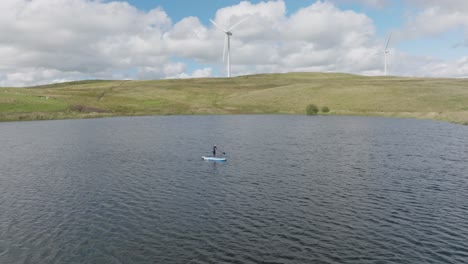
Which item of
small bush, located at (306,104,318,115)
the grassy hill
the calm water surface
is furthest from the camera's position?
small bush, located at (306,104,318,115)

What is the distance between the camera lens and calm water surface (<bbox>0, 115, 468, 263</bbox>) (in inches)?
1238

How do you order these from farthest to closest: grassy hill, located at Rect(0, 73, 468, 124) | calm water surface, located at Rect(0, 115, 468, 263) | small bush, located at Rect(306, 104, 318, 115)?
small bush, located at Rect(306, 104, 318, 115), grassy hill, located at Rect(0, 73, 468, 124), calm water surface, located at Rect(0, 115, 468, 263)

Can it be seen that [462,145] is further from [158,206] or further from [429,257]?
[158,206]

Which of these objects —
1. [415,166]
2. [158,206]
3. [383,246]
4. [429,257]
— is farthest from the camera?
[415,166]

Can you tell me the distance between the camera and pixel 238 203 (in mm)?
43500

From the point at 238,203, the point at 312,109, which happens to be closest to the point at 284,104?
the point at 312,109

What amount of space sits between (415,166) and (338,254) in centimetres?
3770

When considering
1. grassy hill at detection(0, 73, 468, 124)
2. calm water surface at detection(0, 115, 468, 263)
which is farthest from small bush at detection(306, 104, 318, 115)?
calm water surface at detection(0, 115, 468, 263)

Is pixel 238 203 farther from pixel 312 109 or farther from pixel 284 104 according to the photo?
pixel 284 104

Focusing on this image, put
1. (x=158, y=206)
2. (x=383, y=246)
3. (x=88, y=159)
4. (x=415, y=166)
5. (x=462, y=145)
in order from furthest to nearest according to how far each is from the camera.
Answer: (x=462, y=145) → (x=88, y=159) → (x=415, y=166) → (x=158, y=206) → (x=383, y=246)

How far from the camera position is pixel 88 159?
71188mm

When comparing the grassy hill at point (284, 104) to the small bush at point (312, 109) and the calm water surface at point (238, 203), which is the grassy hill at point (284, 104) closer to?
the small bush at point (312, 109)

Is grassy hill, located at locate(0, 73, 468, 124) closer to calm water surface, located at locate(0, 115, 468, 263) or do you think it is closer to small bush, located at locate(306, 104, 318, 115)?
small bush, located at locate(306, 104, 318, 115)

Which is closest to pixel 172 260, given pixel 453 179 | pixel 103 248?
pixel 103 248
